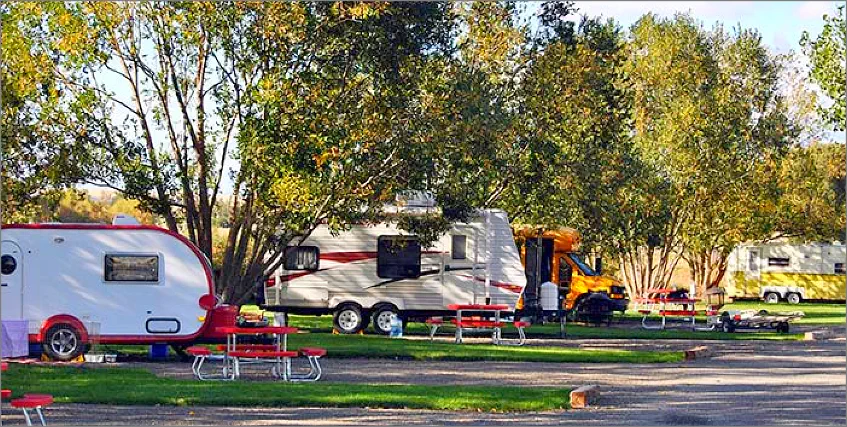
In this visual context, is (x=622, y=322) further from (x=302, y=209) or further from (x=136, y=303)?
(x=136, y=303)

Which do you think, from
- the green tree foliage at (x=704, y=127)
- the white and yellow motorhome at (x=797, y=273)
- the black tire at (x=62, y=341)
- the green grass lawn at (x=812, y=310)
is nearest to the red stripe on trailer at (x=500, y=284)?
the green grass lawn at (x=812, y=310)

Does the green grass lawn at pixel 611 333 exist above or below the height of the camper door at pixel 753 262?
below

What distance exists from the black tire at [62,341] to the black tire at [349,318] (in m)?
8.76

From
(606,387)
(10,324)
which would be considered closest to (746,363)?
(606,387)

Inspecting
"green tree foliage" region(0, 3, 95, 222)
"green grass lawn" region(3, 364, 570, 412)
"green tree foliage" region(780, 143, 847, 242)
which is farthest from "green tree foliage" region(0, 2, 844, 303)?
"green tree foliage" region(780, 143, 847, 242)

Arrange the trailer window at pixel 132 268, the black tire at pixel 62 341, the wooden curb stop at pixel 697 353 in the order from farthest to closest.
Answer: the wooden curb stop at pixel 697 353 < the trailer window at pixel 132 268 < the black tire at pixel 62 341

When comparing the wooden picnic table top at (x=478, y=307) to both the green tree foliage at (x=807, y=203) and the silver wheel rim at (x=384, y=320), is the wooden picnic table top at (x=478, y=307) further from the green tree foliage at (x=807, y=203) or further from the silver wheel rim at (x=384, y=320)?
the green tree foliage at (x=807, y=203)

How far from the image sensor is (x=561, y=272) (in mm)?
36000

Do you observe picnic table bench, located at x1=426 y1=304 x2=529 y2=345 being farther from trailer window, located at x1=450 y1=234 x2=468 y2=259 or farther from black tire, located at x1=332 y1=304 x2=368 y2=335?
black tire, located at x1=332 y1=304 x2=368 y2=335

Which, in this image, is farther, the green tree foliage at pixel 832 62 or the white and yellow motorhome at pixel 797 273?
the white and yellow motorhome at pixel 797 273

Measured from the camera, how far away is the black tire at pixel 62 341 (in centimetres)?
2148

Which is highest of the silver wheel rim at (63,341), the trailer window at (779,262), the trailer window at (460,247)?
the trailer window at (779,262)

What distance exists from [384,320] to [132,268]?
28.4 ft

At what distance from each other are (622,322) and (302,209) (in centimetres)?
1602
